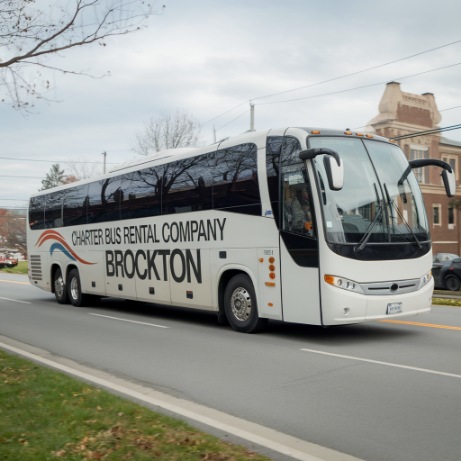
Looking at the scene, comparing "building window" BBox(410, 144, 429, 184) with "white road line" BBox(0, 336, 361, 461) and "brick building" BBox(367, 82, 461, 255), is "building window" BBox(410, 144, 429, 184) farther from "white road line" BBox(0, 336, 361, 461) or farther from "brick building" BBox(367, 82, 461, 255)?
"white road line" BBox(0, 336, 361, 461)

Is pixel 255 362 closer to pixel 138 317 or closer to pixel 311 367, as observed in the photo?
pixel 311 367

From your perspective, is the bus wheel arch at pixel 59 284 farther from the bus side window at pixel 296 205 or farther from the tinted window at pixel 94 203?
the bus side window at pixel 296 205

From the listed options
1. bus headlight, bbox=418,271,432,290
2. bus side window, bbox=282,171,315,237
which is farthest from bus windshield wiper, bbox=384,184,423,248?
bus side window, bbox=282,171,315,237

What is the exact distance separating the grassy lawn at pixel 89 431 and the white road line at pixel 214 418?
0.34 m

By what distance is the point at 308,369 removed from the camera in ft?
26.7

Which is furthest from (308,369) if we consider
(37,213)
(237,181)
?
(37,213)

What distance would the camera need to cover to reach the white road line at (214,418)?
489 centimetres

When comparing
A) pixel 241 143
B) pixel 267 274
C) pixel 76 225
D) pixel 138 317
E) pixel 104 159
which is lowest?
pixel 138 317

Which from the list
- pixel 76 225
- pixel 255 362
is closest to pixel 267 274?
pixel 255 362

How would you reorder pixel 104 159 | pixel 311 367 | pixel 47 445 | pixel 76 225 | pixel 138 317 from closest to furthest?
pixel 47 445 → pixel 311 367 → pixel 138 317 → pixel 76 225 → pixel 104 159

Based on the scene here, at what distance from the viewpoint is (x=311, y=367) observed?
826 cm

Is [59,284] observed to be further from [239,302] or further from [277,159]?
[277,159]

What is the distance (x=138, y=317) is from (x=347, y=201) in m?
6.76

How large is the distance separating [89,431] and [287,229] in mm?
5624
